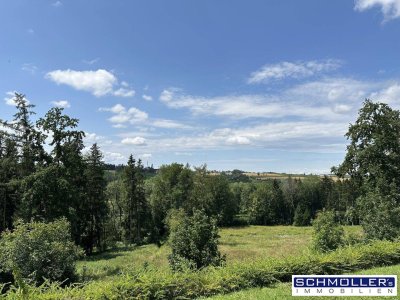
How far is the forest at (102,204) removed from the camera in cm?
1908

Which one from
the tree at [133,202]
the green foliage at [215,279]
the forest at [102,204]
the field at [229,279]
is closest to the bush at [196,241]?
the forest at [102,204]

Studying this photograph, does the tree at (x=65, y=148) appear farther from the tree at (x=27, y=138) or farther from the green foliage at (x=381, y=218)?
the green foliage at (x=381, y=218)

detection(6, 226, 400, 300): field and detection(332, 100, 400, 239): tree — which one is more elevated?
detection(332, 100, 400, 239): tree

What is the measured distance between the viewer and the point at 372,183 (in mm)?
29625

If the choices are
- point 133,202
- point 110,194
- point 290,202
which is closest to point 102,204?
point 133,202

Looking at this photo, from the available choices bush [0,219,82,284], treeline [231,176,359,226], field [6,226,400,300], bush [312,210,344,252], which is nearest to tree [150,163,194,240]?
treeline [231,176,359,226]

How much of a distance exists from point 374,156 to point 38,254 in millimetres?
25462

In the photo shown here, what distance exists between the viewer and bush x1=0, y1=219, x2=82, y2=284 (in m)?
18.4

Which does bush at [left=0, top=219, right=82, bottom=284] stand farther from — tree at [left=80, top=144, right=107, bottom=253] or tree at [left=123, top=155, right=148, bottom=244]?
tree at [left=123, top=155, right=148, bottom=244]

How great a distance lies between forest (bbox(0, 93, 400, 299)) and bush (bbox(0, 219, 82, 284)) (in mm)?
48

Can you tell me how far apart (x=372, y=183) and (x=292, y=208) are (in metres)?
78.9

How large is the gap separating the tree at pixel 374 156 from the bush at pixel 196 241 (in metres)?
13.3

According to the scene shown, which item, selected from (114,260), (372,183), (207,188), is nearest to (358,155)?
(372,183)

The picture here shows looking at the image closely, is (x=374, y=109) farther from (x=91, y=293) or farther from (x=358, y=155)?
(x=91, y=293)
